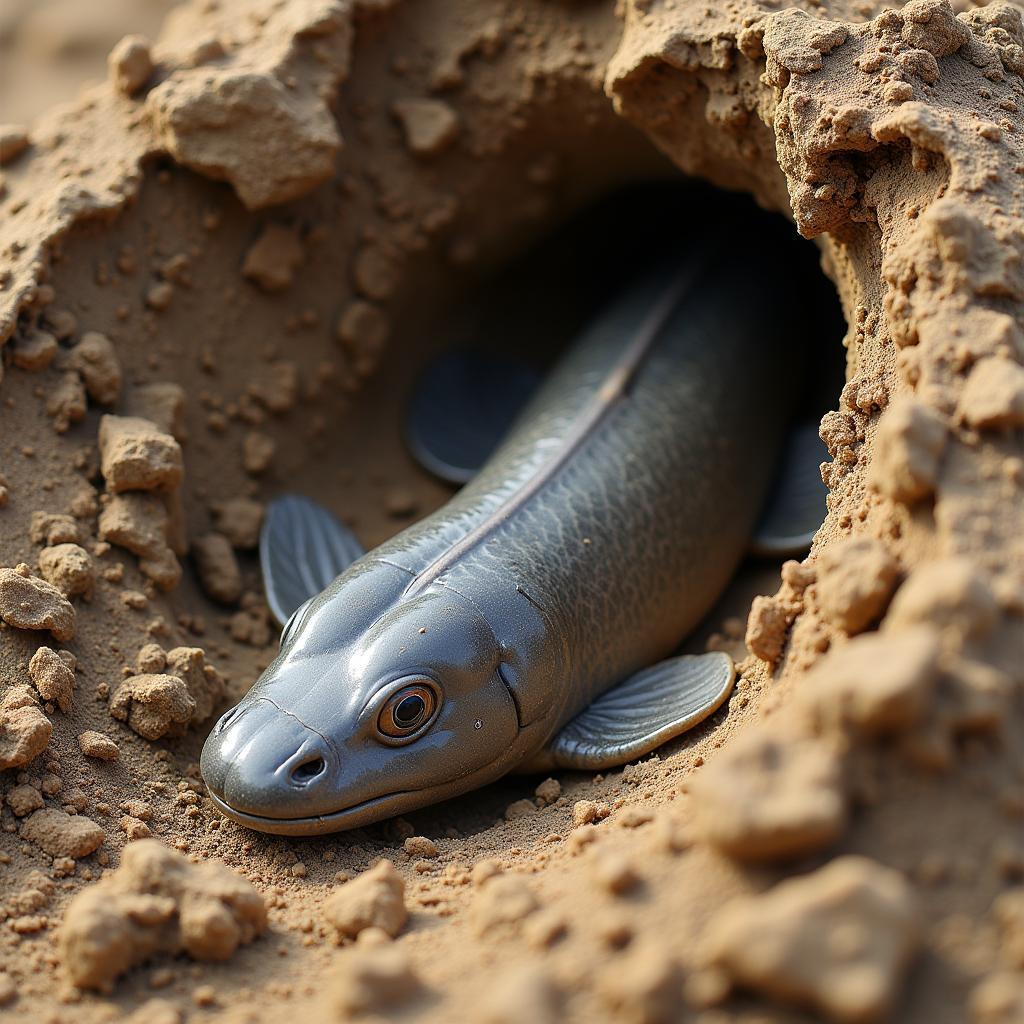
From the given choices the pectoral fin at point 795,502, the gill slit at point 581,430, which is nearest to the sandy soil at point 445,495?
the pectoral fin at point 795,502

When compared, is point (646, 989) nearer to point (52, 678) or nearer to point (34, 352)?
point (52, 678)

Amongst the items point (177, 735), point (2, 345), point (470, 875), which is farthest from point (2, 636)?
point (470, 875)

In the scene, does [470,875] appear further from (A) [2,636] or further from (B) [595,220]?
(B) [595,220]

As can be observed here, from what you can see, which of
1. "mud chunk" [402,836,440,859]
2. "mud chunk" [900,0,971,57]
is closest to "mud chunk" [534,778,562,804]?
"mud chunk" [402,836,440,859]

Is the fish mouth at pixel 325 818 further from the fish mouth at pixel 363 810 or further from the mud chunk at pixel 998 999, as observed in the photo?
the mud chunk at pixel 998 999

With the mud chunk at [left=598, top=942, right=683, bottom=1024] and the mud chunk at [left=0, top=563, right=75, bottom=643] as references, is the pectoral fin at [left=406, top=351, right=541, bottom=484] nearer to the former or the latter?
the mud chunk at [left=0, top=563, right=75, bottom=643]
